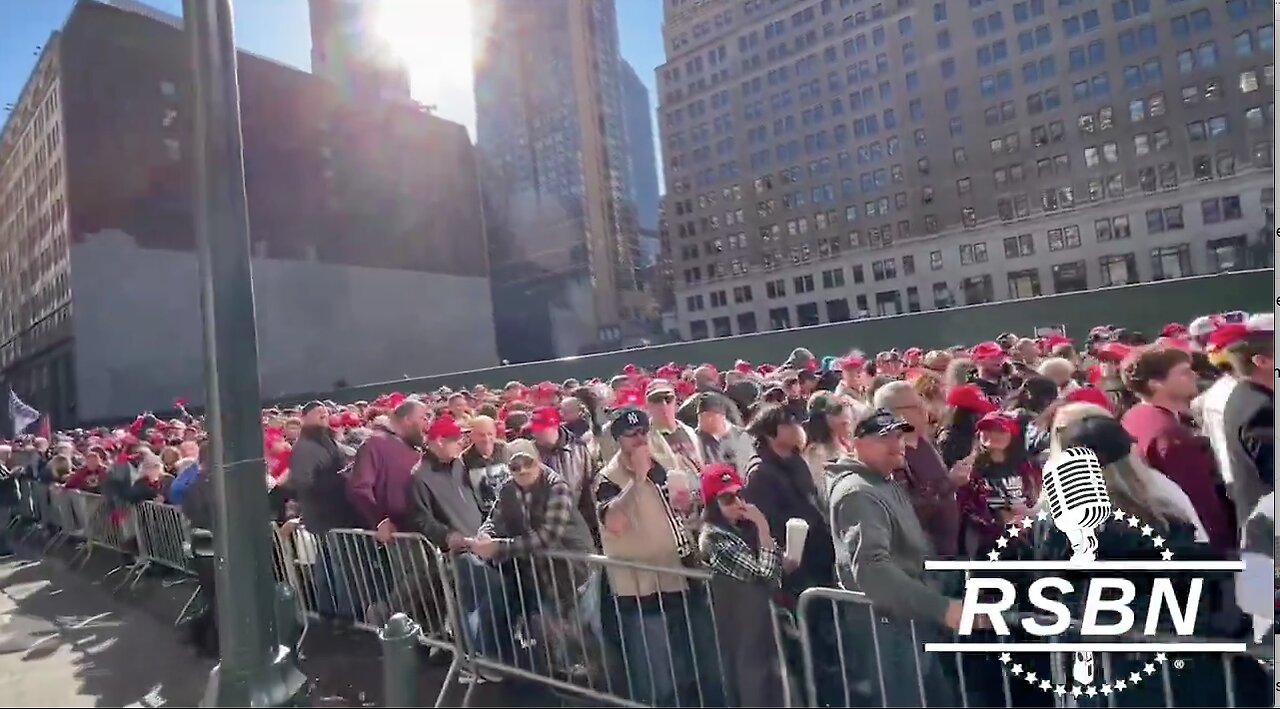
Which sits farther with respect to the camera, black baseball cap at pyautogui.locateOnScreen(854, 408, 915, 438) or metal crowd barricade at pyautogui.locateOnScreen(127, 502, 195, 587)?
metal crowd barricade at pyautogui.locateOnScreen(127, 502, 195, 587)

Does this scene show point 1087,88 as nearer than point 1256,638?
No

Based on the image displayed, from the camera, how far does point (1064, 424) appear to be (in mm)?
3125

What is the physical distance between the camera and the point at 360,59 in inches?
1447

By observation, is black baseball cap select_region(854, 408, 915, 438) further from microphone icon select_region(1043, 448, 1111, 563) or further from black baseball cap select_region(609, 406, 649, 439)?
black baseball cap select_region(609, 406, 649, 439)

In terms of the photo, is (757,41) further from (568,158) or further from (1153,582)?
(1153,582)

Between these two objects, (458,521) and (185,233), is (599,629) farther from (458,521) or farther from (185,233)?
(185,233)

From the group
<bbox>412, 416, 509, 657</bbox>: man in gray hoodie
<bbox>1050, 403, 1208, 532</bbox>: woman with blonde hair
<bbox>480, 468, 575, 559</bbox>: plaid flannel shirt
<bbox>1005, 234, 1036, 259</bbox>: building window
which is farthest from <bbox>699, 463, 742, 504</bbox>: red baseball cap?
<bbox>1005, 234, 1036, 259</bbox>: building window

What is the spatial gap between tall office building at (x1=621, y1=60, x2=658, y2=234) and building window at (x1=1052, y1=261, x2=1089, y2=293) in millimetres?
29387

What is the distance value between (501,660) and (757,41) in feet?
209

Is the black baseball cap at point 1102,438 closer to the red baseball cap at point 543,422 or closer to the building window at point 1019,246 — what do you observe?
the red baseball cap at point 543,422

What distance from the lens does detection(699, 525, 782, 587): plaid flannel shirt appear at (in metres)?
3.30

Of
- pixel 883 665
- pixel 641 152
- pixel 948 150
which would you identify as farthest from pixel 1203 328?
pixel 641 152

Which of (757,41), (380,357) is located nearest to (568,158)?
(757,41)

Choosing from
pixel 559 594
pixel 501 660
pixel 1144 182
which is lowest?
pixel 501 660
